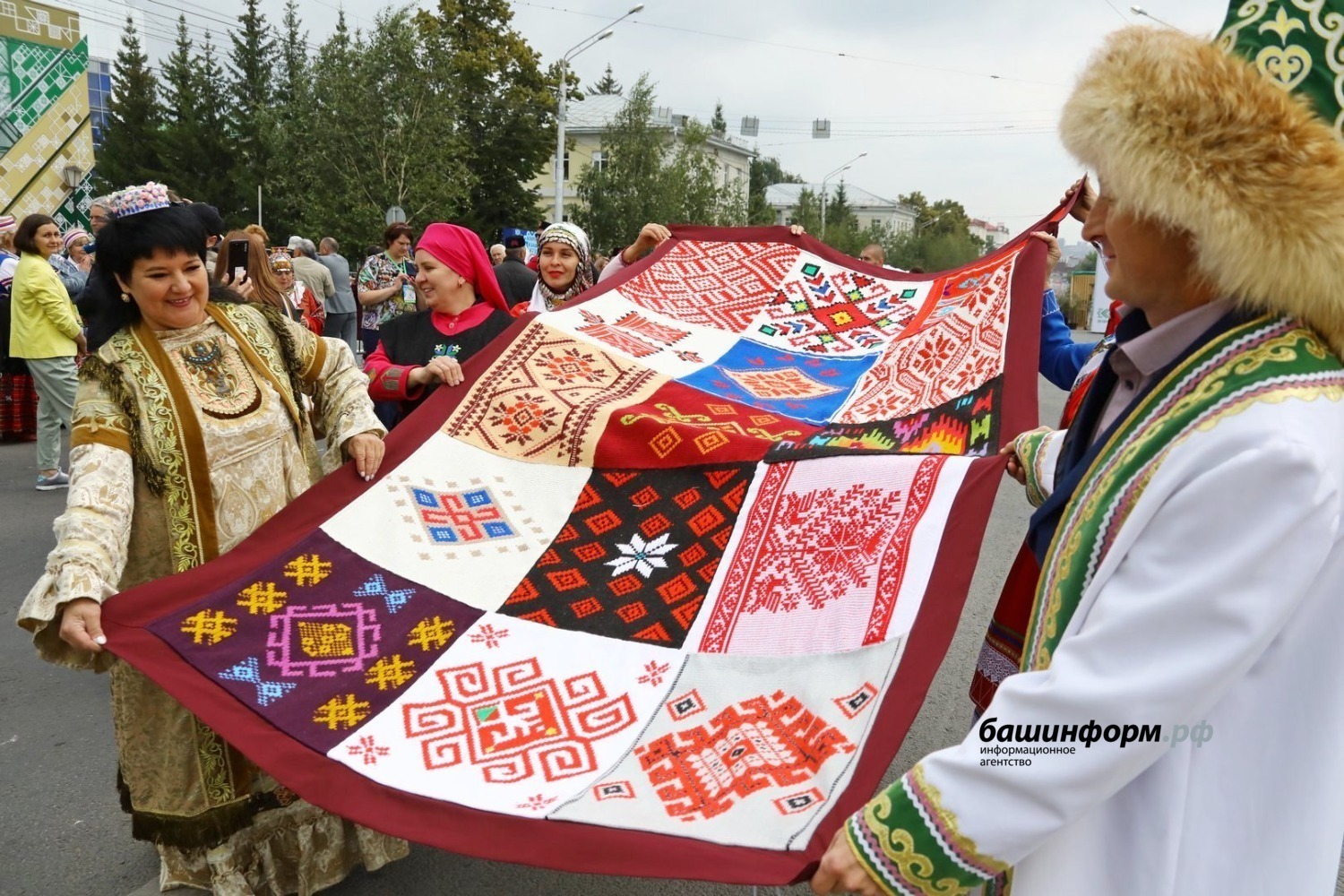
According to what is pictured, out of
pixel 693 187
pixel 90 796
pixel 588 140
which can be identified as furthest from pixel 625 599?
pixel 588 140

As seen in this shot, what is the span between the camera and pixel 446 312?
3.57 meters

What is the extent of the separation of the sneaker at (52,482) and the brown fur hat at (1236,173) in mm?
7499

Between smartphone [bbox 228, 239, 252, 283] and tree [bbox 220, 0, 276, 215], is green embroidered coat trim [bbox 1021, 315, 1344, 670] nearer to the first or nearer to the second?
smartphone [bbox 228, 239, 252, 283]

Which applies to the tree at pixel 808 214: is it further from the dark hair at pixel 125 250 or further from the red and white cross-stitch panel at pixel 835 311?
the dark hair at pixel 125 250

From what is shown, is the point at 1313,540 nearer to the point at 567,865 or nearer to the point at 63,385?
the point at 567,865

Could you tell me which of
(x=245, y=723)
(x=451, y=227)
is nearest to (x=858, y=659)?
(x=245, y=723)

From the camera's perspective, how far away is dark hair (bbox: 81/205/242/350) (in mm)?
2205

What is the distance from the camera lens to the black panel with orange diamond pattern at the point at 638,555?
7.07 ft

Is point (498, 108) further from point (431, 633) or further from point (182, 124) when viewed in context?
point (431, 633)

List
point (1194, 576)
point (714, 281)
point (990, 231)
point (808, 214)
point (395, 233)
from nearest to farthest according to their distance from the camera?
point (1194, 576), point (714, 281), point (395, 233), point (808, 214), point (990, 231)

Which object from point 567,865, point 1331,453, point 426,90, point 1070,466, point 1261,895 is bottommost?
point 567,865

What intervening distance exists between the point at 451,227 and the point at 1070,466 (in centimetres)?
258

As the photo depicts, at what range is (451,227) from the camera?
3490mm

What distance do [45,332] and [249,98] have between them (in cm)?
3861
